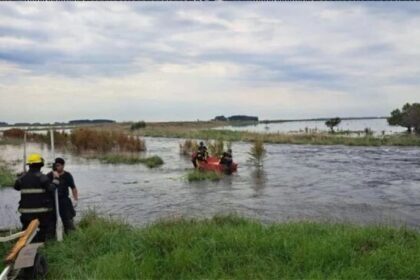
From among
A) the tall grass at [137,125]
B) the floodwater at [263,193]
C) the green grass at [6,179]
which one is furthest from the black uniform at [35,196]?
the tall grass at [137,125]

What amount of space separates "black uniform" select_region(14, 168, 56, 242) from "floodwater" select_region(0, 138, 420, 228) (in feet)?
14.0

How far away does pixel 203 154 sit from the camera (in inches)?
1035

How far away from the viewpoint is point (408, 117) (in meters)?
66.1

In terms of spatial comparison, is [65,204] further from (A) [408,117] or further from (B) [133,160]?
(A) [408,117]

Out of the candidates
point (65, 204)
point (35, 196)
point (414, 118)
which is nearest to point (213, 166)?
point (65, 204)

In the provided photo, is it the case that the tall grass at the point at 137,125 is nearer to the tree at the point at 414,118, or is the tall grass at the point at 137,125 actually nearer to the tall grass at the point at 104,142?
the tall grass at the point at 104,142

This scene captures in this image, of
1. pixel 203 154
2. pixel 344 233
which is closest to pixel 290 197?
pixel 203 154

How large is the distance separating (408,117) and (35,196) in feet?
213

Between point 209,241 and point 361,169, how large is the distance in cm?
2284

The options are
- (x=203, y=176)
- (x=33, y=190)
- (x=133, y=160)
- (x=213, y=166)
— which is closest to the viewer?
(x=33, y=190)

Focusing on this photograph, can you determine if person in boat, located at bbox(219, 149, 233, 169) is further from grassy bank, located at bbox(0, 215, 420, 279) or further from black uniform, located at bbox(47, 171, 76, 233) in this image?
grassy bank, located at bbox(0, 215, 420, 279)

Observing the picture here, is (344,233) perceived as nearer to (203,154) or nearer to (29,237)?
(29,237)

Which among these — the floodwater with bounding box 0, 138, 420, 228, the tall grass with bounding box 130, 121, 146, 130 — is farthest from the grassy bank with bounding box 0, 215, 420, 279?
the tall grass with bounding box 130, 121, 146, 130

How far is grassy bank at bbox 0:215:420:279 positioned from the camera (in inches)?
271
